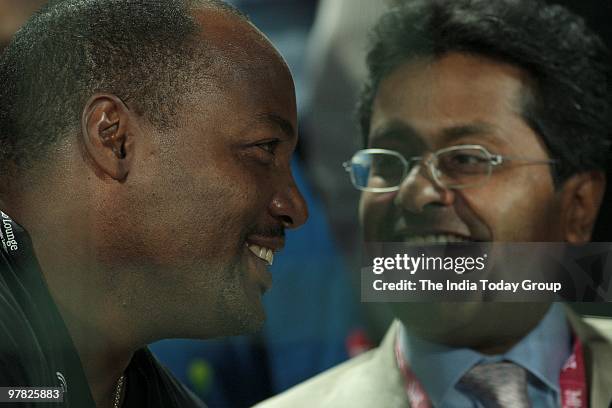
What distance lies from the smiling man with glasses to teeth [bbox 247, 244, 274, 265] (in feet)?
0.87

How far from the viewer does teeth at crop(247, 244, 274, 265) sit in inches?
64.2

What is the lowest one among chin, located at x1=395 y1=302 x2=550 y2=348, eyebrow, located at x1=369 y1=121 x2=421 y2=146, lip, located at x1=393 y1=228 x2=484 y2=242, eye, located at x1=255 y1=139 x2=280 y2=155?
chin, located at x1=395 y1=302 x2=550 y2=348

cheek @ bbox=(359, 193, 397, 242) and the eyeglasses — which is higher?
the eyeglasses

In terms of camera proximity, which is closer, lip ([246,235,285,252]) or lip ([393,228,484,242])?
lip ([246,235,285,252])

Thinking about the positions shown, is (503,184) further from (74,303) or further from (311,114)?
(74,303)

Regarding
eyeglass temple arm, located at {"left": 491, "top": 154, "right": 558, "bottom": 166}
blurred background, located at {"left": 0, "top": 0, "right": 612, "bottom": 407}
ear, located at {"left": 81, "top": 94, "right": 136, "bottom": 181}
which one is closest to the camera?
ear, located at {"left": 81, "top": 94, "right": 136, "bottom": 181}

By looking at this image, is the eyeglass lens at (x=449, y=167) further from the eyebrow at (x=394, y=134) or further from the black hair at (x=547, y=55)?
the black hair at (x=547, y=55)

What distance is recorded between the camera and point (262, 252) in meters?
1.66

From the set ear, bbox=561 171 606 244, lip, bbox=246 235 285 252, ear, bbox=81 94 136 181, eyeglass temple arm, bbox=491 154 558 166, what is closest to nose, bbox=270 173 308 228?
lip, bbox=246 235 285 252

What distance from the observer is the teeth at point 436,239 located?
1752mm

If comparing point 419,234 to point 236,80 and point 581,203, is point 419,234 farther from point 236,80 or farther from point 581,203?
point 236,80

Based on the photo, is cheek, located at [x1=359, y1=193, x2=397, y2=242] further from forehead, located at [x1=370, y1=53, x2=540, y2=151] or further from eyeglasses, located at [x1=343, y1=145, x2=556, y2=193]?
forehead, located at [x1=370, y1=53, x2=540, y2=151]

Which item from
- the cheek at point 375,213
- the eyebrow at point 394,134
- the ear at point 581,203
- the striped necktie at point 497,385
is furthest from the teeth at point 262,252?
the ear at point 581,203

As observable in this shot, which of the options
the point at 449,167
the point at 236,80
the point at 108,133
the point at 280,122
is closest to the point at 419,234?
the point at 449,167
